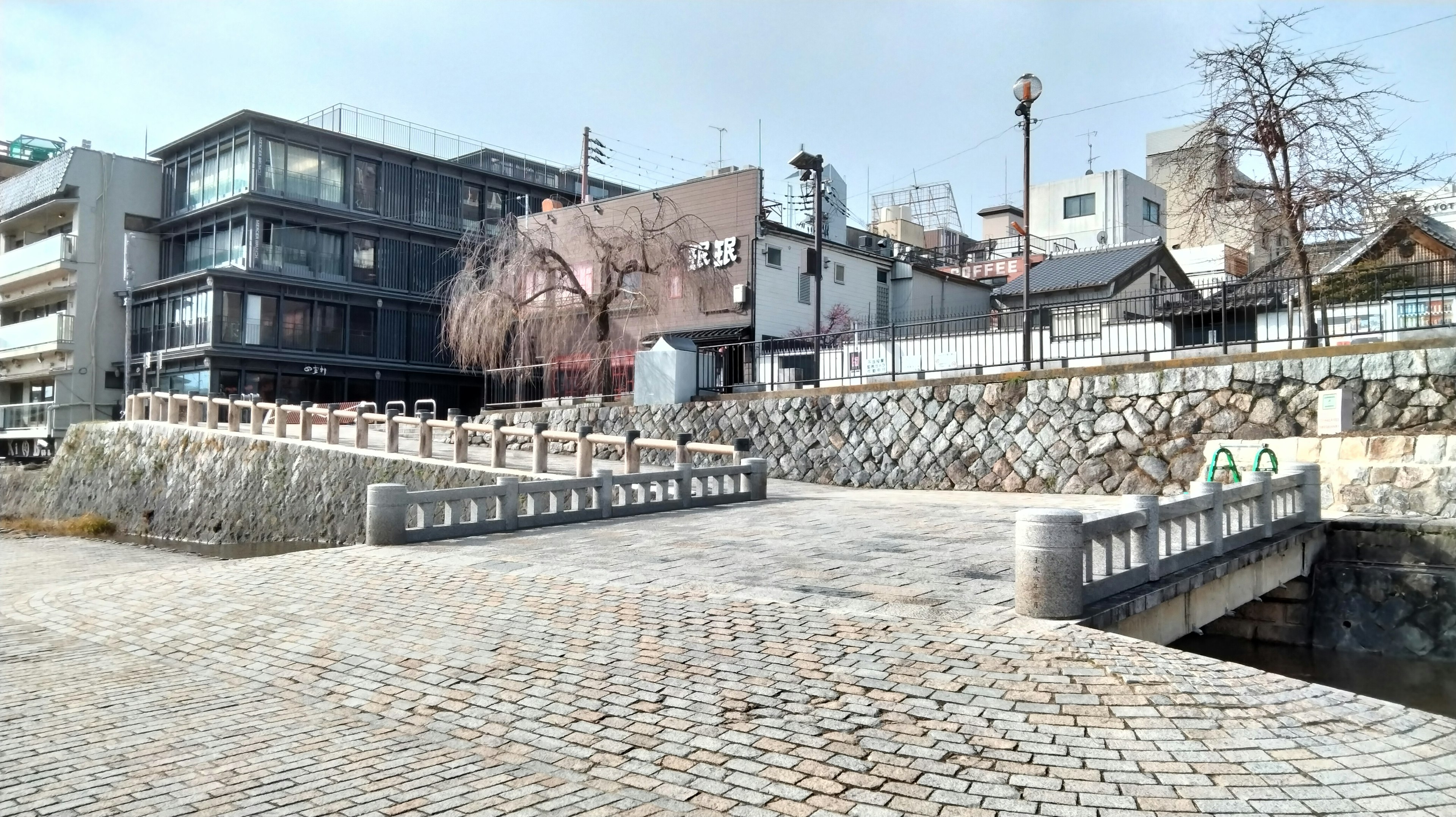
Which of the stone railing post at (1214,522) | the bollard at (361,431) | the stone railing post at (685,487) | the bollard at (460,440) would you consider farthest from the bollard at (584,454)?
the stone railing post at (1214,522)

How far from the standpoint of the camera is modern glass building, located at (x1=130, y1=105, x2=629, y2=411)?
117 feet

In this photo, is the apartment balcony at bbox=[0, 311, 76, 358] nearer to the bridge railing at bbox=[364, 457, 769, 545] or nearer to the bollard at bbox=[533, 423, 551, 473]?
the bollard at bbox=[533, 423, 551, 473]

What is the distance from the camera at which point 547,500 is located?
13.2 m

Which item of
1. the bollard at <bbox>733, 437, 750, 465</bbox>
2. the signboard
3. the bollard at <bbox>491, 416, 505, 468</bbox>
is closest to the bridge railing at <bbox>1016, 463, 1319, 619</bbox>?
the signboard

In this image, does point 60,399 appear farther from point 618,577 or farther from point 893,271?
point 618,577

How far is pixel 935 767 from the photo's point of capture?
430 cm

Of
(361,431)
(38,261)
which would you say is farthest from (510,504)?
(38,261)

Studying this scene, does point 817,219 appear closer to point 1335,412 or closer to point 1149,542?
point 1335,412

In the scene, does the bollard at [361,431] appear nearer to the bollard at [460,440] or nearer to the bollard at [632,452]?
the bollard at [460,440]

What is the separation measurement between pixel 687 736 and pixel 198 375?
36941 millimetres

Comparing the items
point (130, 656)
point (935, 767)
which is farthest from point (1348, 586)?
point (130, 656)

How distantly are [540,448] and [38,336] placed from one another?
34.4m

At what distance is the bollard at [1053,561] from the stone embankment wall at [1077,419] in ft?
31.0

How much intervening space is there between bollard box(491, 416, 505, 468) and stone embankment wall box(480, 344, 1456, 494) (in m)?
5.27
